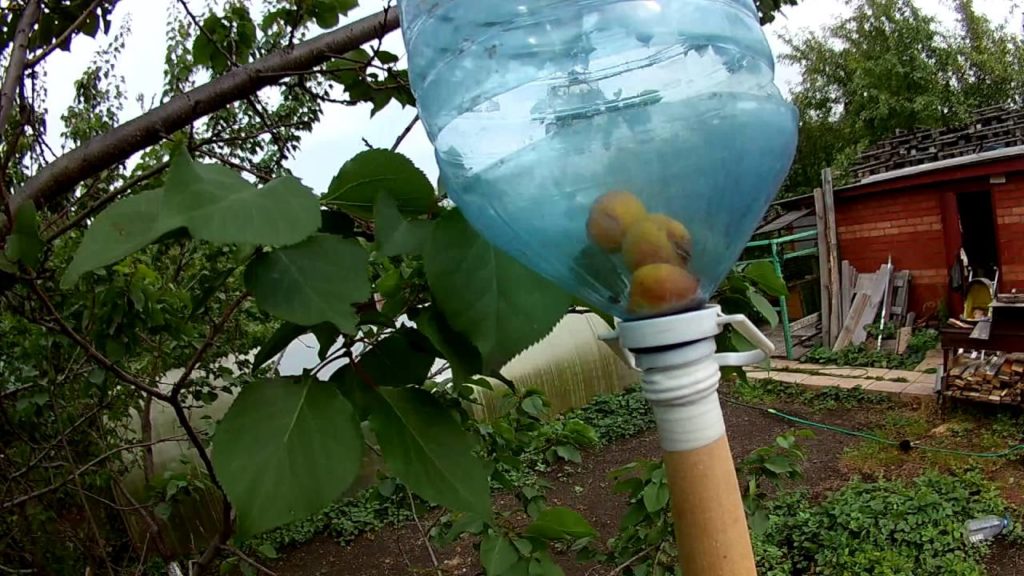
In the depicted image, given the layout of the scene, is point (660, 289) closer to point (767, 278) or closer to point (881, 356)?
point (767, 278)

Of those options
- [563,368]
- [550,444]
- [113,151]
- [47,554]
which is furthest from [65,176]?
[563,368]

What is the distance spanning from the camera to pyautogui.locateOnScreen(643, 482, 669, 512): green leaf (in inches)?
44.2

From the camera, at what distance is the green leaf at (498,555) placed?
84cm

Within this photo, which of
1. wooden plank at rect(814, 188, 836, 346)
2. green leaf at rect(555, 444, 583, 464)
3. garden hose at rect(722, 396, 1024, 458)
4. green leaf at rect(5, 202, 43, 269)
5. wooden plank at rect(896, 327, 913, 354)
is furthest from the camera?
wooden plank at rect(814, 188, 836, 346)

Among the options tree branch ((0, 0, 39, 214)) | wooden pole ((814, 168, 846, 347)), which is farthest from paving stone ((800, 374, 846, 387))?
tree branch ((0, 0, 39, 214))

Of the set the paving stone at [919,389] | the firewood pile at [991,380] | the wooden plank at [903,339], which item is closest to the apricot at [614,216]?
the firewood pile at [991,380]

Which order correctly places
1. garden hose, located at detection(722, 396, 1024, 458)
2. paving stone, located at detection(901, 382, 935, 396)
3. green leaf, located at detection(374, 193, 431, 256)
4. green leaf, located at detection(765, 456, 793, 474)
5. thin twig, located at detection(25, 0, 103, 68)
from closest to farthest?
green leaf, located at detection(374, 193, 431, 256) < thin twig, located at detection(25, 0, 103, 68) < green leaf, located at detection(765, 456, 793, 474) < garden hose, located at detection(722, 396, 1024, 458) < paving stone, located at detection(901, 382, 935, 396)

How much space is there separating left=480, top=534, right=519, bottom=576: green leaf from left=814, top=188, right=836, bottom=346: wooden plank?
7.50m

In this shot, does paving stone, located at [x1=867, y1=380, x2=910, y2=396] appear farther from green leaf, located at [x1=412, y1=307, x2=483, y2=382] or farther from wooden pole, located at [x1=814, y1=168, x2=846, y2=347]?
green leaf, located at [x1=412, y1=307, x2=483, y2=382]

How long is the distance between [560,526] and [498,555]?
11 centimetres

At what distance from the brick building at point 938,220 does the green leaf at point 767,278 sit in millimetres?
7170

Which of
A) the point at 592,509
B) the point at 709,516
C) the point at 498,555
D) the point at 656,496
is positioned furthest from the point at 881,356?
the point at 709,516

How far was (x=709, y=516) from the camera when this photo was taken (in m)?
0.41

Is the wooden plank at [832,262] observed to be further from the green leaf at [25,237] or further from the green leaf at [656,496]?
the green leaf at [25,237]
